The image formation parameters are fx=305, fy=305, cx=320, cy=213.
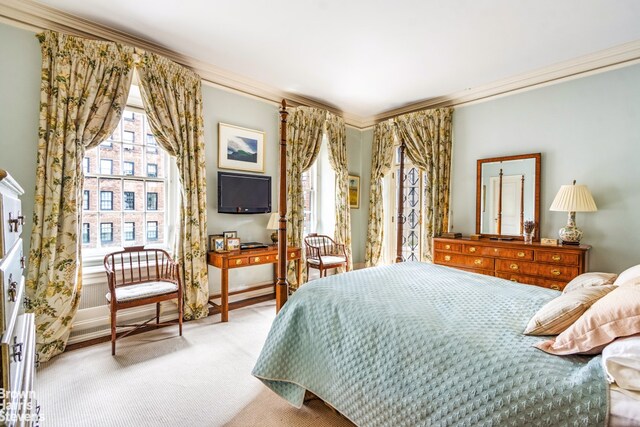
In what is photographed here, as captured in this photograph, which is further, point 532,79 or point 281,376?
point 532,79

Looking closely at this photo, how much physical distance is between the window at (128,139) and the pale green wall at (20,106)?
0.72 m

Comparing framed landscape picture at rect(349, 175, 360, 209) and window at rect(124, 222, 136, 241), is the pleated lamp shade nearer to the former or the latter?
framed landscape picture at rect(349, 175, 360, 209)

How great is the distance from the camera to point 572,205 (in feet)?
9.92

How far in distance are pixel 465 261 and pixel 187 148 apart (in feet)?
11.4

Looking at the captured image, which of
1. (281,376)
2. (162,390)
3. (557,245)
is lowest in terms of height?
(162,390)

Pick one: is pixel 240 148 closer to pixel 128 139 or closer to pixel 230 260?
pixel 128 139

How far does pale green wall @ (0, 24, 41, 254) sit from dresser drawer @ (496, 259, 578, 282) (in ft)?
15.0

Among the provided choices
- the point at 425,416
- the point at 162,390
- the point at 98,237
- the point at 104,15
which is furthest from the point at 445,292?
the point at 104,15

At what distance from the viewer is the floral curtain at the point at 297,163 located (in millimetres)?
4258

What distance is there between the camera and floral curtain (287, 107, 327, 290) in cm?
426

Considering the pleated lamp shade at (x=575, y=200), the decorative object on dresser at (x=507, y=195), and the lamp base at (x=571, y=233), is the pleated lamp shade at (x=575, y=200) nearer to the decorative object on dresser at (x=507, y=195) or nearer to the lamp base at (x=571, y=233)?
the lamp base at (x=571, y=233)

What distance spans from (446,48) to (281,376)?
3230 mm

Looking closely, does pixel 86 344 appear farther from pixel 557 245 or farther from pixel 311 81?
pixel 557 245

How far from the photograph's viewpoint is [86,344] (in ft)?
8.87
